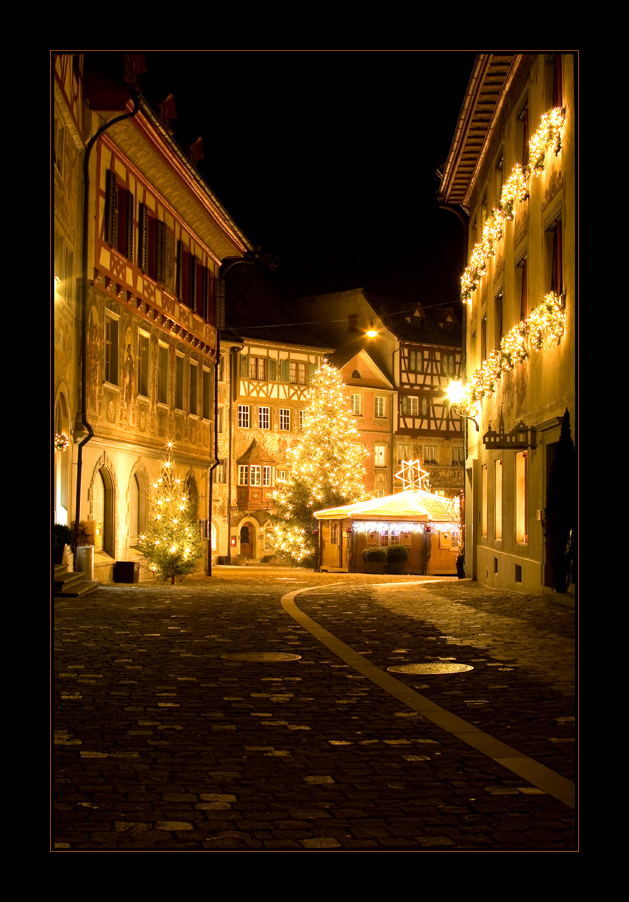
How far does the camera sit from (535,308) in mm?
17797

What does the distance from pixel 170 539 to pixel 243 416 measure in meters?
35.0

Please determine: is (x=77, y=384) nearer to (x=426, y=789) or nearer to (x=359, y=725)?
(x=359, y=725)

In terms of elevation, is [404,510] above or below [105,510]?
below

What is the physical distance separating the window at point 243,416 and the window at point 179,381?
92.2 ft

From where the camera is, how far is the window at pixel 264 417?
61.0 meters

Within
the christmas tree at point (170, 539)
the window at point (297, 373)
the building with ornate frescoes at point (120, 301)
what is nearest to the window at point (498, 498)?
the christmas tree at point (170, 539)

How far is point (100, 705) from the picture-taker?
7.79 m

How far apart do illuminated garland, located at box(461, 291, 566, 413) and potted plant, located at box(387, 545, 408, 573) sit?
1560 cm

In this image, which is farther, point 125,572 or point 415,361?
point 415,361

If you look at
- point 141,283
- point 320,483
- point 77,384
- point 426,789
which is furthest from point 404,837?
point 320,483

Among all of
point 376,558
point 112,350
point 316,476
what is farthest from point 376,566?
point 112,350

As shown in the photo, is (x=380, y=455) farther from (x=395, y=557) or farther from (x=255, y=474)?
(x=395, y=557)

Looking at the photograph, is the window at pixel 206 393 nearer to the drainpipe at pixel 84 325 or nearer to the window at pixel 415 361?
Answer: the drainpipe at pixel 84 325

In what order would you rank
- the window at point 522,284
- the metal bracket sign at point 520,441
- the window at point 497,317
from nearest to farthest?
the metal bracket sign at point 520,441 < the window at point 522,284 < the window at point 497,317
